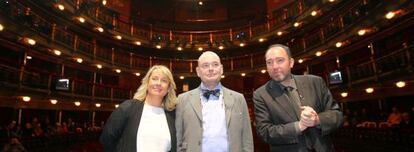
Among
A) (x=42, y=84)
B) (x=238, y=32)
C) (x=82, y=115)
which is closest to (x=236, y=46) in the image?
(x=238, y=32)

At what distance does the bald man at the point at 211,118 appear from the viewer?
217 cm

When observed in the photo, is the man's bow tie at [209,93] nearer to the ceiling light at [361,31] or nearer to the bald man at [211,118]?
the bald man at [211,118]

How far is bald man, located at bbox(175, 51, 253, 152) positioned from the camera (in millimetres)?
2172

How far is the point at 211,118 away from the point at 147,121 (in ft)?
1.81

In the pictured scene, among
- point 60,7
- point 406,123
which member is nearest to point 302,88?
point 406,123

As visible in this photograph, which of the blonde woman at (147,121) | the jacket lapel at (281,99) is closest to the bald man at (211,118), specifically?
the blonde woman at (147,121)

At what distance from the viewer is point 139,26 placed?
2047 centimetres

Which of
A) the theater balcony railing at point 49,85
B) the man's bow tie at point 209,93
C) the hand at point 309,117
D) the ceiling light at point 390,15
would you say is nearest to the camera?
the hand at point 309,117

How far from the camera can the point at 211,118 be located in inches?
89.4

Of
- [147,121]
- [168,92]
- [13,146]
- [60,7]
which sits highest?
[60,7]

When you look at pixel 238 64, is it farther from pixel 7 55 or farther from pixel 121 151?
pixel 121 151

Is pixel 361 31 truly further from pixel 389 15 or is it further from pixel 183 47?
pixel 183 47

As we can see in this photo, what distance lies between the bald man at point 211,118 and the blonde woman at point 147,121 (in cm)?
11

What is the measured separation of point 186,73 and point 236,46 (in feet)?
13.3
